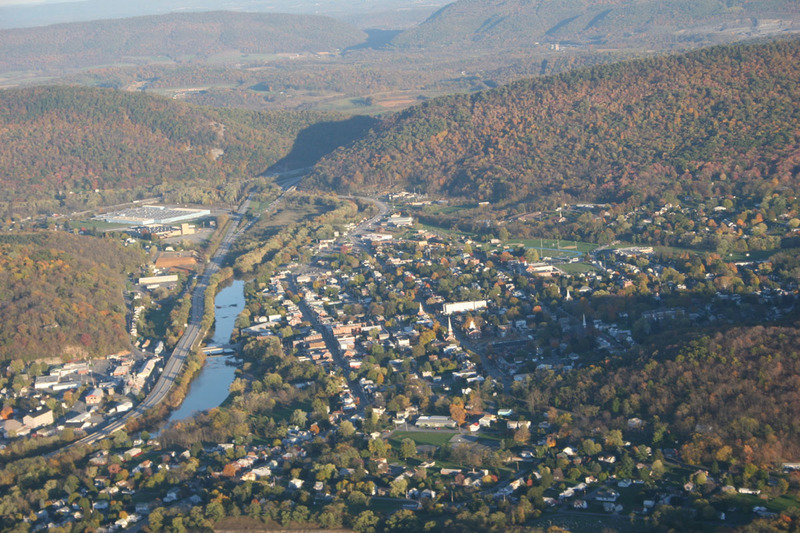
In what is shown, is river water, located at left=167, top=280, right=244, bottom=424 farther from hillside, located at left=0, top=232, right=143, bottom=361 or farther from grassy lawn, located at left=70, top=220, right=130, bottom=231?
grassy lawn, located at left=70, top=220, right=130, bottom=231

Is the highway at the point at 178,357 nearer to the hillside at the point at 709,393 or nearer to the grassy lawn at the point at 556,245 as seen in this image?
the hillside at the point at 709,393

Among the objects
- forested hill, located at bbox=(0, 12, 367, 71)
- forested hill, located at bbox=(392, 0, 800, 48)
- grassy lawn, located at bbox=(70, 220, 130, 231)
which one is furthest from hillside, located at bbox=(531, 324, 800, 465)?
forested hill, located at bbox=(0, 12, 367, 71)

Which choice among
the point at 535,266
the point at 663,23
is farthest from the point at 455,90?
the point at 535,266

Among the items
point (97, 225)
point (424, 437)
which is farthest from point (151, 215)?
point (424, 437)

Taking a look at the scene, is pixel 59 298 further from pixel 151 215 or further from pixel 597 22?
pixel 597 22

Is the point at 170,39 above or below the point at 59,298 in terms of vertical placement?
above

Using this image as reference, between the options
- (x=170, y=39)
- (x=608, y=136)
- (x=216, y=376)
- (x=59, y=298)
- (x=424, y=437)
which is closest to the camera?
(x=424, y=437)

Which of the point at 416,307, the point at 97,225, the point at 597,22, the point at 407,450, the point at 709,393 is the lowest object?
the point at 97,225

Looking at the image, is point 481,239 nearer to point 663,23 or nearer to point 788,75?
point 788,75
